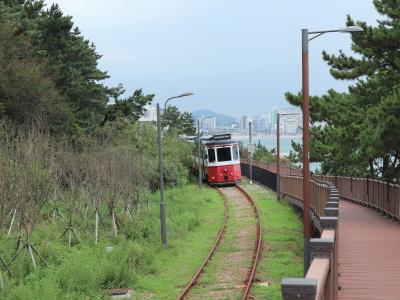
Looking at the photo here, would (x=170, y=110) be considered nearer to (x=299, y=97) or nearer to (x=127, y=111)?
(x=127, y=111)

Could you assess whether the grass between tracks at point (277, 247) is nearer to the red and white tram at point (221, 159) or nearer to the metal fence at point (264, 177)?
the metal fence at point (264, 177)

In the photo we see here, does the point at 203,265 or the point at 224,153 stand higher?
the point at 224,153

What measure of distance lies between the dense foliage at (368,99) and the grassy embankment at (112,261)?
7013 mm

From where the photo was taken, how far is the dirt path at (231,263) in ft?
50.4

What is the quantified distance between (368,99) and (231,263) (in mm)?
9359

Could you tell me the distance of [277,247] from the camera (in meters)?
22.0

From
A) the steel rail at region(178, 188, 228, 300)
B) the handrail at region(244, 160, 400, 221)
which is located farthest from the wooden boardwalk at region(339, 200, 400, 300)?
the steel rail at region(178, 188, 228, 300)

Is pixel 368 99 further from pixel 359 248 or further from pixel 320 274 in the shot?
pixel 320 274

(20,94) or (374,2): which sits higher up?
(374,2)

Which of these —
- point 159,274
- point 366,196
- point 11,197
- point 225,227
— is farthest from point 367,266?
point 225,227

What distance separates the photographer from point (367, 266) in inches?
447

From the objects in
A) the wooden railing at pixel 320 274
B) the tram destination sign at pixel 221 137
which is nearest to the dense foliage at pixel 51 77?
the tram destination sign at pixel 221 137

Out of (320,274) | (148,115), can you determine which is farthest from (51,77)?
(148,115)

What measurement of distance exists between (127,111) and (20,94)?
19661mm
